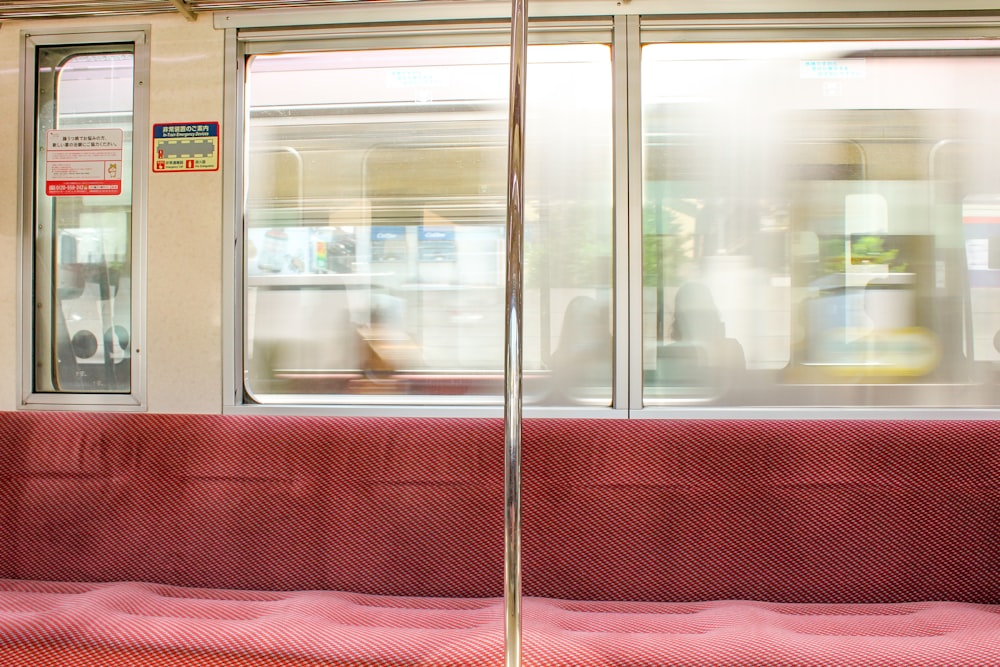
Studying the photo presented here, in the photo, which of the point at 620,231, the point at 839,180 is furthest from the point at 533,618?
the point at 839,180

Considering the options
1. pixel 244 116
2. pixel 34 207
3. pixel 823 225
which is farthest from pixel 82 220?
pixel 823 225

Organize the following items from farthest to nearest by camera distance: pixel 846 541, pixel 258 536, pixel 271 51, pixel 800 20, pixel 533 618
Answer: pixel 271 51
pixel 800 20
pixel 258 536
pixel 846 541
pixel 533 618

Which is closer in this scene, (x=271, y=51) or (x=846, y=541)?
(x=846, y=541)

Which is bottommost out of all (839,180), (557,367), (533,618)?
(533,618)

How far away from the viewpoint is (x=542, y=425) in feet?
6.44

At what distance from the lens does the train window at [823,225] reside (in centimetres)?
226

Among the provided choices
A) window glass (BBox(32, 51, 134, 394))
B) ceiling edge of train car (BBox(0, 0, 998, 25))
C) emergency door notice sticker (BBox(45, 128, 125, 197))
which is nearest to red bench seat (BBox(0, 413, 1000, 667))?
window glass (BBox(32, 51, 134, 394))

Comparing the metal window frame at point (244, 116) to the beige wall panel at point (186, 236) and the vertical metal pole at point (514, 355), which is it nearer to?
the beige wall panel at point (186, 236)

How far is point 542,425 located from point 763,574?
75 cm

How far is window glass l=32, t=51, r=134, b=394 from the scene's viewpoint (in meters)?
2.42

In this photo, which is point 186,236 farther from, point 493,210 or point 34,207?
point 493,210

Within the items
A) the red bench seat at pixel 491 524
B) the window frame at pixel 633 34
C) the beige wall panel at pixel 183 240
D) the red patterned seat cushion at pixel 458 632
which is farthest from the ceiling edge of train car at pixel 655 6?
the red patterned seat cushion at pixel 458 632

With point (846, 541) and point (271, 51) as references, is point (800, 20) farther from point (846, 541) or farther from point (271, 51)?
point (271, 51)

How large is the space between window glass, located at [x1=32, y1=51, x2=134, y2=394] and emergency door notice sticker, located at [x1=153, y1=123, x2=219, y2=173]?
0.55 feet
